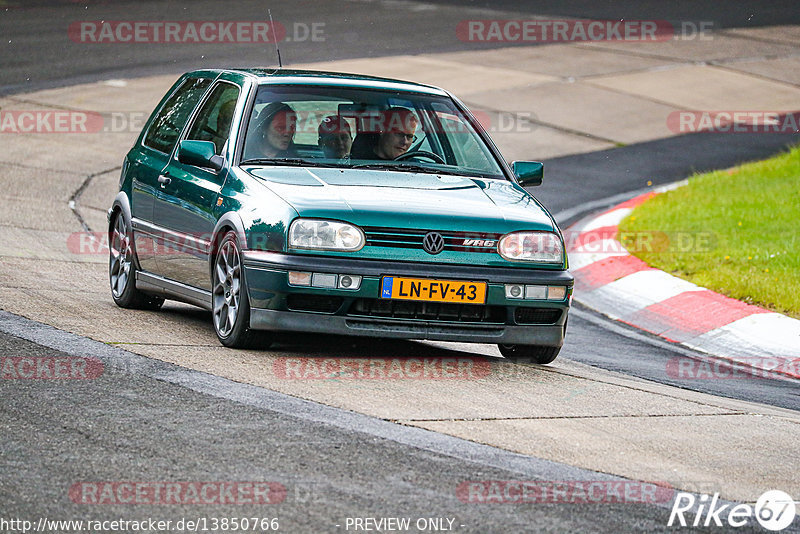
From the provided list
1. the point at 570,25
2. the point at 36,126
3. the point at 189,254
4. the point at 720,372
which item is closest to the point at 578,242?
the point at 720,372

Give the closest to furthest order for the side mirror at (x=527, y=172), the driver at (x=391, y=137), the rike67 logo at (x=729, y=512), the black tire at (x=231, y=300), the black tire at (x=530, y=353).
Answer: the rike67 logo at (x=729, y=512) < the black tire at (x=231, y=300) < the black tire at (x=530, y=353) < the driver at (x=391, y=137) < the side mirror at (x=527, y=172)

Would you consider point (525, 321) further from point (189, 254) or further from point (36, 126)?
point (36, 126)

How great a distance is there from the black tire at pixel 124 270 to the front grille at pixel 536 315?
9.08 ft

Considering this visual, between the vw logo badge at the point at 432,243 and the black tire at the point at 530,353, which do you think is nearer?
the vw logo badge at the point at 432,243

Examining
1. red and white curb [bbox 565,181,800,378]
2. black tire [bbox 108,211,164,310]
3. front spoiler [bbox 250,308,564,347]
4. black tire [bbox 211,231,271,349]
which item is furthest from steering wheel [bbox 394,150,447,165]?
red and white curb [bbox 565,181,800,378]

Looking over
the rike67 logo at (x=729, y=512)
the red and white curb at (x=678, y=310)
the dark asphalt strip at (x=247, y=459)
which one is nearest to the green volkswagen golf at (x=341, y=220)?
the dark asphalt strip at (x=247, y=459)

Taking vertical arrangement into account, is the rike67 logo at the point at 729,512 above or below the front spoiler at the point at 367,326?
below

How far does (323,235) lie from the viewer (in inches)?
274

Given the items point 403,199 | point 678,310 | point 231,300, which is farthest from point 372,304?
point 678,310

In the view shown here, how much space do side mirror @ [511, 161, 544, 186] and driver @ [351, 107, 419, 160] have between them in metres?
0.66

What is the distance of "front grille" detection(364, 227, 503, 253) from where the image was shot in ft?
22.9

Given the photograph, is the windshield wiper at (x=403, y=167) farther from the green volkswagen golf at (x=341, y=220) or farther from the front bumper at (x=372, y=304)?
the front bumper at (x=372, y=304)

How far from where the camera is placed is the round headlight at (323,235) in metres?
6.95

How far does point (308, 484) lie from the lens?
486 cm
